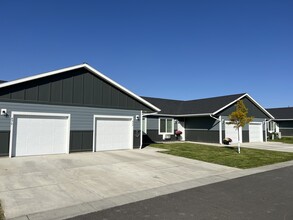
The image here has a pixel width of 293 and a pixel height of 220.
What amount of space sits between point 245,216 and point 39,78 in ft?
37.4

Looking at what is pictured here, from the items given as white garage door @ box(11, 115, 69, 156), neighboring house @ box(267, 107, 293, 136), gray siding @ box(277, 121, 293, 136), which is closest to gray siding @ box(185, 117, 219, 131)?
white garage door @ box(11, 115, 69, 156)

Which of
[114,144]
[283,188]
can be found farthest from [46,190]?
[114,144]

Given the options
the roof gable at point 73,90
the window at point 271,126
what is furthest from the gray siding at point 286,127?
the roof gable at point 73,90

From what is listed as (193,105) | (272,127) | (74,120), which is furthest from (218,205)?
(272,127)

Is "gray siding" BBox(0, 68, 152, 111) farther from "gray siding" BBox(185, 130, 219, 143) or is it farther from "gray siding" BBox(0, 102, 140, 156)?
"gray siding" BBox(185, 130, 219, 143)

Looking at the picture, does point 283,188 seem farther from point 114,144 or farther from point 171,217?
point 114,144

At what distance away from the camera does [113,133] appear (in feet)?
50.8

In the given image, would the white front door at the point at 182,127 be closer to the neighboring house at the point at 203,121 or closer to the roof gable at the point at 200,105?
the neighboring house at the point at 203,121

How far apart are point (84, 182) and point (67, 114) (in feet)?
22.2

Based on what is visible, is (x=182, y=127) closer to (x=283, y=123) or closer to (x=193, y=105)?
(x=193, y=105)

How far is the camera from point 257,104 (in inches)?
975

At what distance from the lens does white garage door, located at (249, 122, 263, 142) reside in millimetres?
24633

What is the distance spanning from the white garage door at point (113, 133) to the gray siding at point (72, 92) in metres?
0.92

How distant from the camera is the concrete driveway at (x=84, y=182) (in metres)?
5.36
